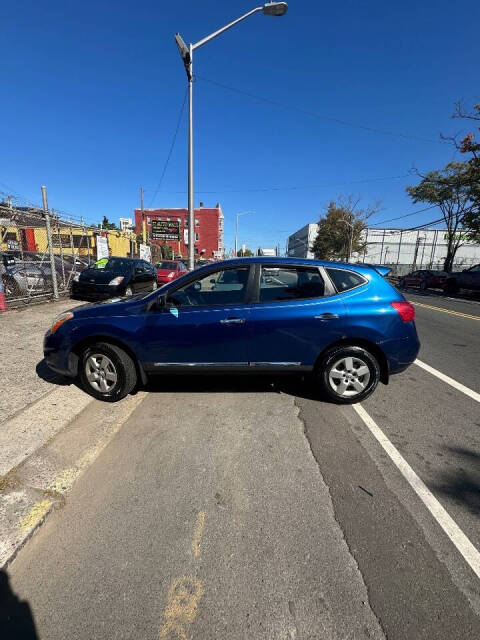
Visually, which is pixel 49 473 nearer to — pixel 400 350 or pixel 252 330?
pixel 252 330

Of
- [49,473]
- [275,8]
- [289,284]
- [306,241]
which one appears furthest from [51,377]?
[306,241]

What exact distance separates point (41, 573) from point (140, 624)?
2.21 feet

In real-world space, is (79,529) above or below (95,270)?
below

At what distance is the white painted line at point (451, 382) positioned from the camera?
414 centimetres

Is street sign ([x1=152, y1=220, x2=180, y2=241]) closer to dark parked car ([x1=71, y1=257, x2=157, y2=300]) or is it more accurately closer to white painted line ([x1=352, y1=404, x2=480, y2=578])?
dark parked car ([x1=71, y1=257, x2=157, y2=300])

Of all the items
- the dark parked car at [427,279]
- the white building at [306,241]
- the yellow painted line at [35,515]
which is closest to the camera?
the yellow painted line at [35,515]

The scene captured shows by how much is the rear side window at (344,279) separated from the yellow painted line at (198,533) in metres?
2.68

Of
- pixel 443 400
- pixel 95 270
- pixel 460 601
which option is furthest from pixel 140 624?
pixel 95 270

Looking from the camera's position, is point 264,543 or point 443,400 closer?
point 264,543

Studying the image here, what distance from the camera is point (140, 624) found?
58.6 inches

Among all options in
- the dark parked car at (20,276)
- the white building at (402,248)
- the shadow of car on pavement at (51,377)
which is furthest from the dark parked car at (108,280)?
the white building at (402,248)

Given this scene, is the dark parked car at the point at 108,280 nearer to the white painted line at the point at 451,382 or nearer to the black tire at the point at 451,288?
the white painted line at the point at 451,382

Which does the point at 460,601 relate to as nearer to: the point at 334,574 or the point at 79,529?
the point at 334,574

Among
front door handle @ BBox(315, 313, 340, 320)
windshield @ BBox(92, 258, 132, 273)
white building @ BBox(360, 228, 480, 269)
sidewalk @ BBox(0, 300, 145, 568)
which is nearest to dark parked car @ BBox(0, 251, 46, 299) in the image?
windshield @ BBox(92, 258, 132, 273)
